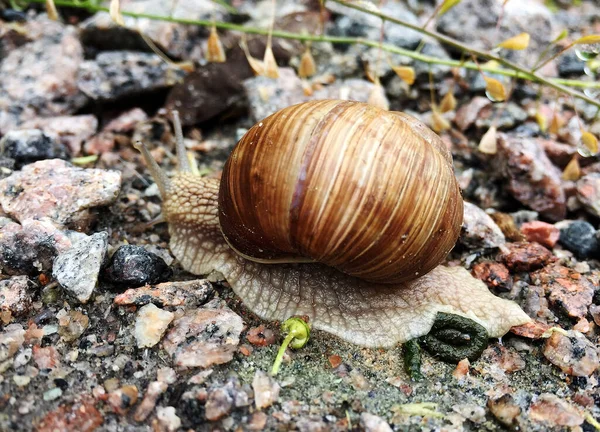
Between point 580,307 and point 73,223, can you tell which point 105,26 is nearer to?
point 73,223

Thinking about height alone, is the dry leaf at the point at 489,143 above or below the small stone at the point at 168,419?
above

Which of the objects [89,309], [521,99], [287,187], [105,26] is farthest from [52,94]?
[521,99]

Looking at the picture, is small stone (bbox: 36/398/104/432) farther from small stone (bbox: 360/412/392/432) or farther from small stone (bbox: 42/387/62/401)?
small stone (bbox: 360/412/392/432)

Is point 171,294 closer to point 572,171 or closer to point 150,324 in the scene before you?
point 150,324

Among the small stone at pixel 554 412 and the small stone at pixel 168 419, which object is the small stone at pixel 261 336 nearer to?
the small stone at pixel 168 419

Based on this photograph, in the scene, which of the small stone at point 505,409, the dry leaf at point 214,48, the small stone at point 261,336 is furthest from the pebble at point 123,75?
the small stone at point 505,409
